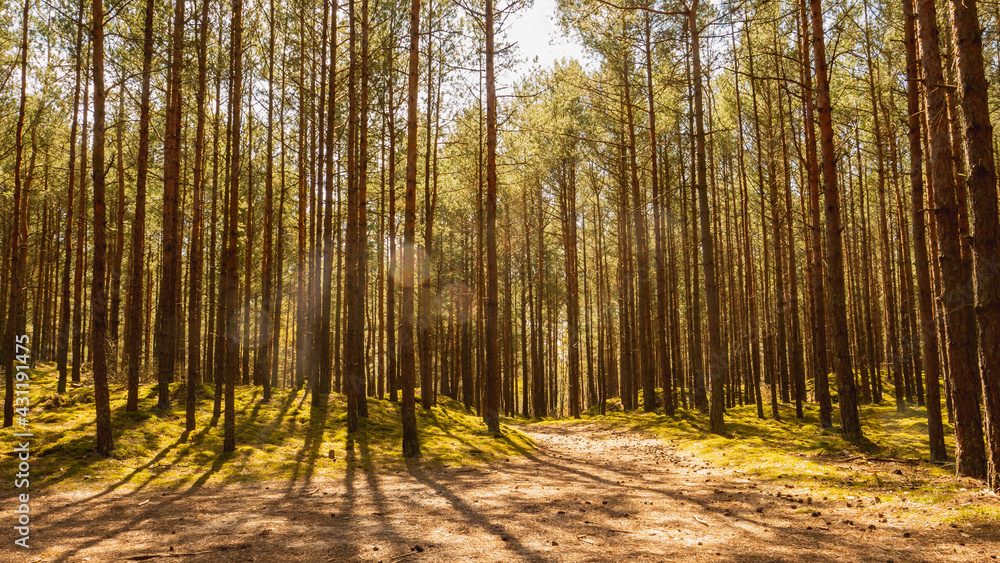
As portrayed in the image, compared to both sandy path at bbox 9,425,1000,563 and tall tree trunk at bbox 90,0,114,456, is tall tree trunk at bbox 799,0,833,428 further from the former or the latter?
tall tree trunk at bbox 90,0,114,456

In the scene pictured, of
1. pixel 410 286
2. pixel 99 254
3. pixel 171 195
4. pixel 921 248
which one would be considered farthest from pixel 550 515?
pixel 171 195

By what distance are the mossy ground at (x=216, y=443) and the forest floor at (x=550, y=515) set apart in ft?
1.84

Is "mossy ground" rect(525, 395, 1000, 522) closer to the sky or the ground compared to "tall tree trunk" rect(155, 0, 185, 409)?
closer to the ground

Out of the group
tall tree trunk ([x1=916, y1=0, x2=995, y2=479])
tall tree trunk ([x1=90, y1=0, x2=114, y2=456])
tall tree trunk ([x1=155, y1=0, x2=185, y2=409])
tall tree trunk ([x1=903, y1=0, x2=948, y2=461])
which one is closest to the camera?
tall tree trunk ([x1=916, y1=0, x2=995, y2=479])

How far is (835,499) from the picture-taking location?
19.8ft

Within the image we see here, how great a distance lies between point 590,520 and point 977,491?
179 inches

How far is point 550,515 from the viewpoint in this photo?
560 cm

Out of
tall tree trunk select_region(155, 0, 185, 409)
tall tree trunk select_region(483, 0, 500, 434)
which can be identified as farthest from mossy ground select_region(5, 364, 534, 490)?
tall tree trunk select_region(155, 0, 185, 409)

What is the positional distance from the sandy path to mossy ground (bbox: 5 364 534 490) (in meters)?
1.01

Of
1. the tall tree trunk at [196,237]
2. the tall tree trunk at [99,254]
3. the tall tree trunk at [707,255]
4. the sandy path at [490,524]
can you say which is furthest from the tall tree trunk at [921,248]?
the tall tree trunk at [196,237]

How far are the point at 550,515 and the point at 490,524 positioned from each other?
2.44ft

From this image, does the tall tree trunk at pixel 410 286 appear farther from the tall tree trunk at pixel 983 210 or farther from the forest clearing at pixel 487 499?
the tall tree trunk at pixel 983 210

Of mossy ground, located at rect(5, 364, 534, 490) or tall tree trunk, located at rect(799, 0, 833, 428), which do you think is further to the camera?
tall tree trunk, located at rect(799, 0, 833, 428)

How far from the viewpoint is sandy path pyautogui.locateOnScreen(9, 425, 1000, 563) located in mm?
4270
